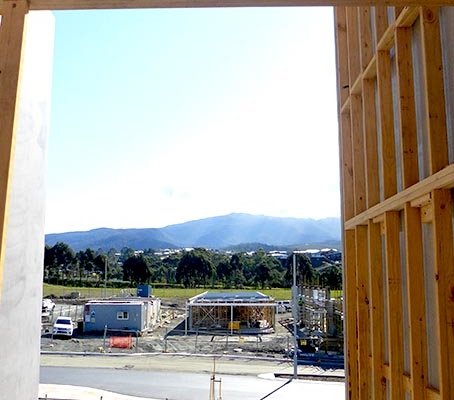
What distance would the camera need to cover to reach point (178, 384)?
13.3 meters

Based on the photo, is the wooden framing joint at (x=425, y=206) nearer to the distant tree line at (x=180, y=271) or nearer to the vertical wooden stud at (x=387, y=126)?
the vertical wooden stud at (x=387, y=126)

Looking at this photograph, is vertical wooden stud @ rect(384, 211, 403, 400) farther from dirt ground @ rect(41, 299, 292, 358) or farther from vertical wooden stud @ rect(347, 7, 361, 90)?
dirt ground @ rect(41, 299, 292, 358)

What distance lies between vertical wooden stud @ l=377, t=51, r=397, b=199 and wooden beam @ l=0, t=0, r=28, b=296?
2077mm

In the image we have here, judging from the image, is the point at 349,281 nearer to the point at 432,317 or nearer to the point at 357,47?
the point at 432,317

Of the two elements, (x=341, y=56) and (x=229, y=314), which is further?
(x=229, y=314)

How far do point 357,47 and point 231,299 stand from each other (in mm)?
24853

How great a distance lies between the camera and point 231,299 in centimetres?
2745

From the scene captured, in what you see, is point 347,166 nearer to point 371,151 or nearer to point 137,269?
point 371,151

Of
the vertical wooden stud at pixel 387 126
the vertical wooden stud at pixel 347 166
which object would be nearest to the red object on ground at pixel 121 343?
the vertical wooden stud at pixel 347 166

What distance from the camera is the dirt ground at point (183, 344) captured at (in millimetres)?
20172

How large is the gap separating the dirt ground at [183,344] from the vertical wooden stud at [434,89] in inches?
727

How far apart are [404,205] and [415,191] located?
0.17 m

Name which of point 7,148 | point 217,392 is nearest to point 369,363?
point 7,148

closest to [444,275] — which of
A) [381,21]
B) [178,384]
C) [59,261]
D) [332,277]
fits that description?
[381,21]
